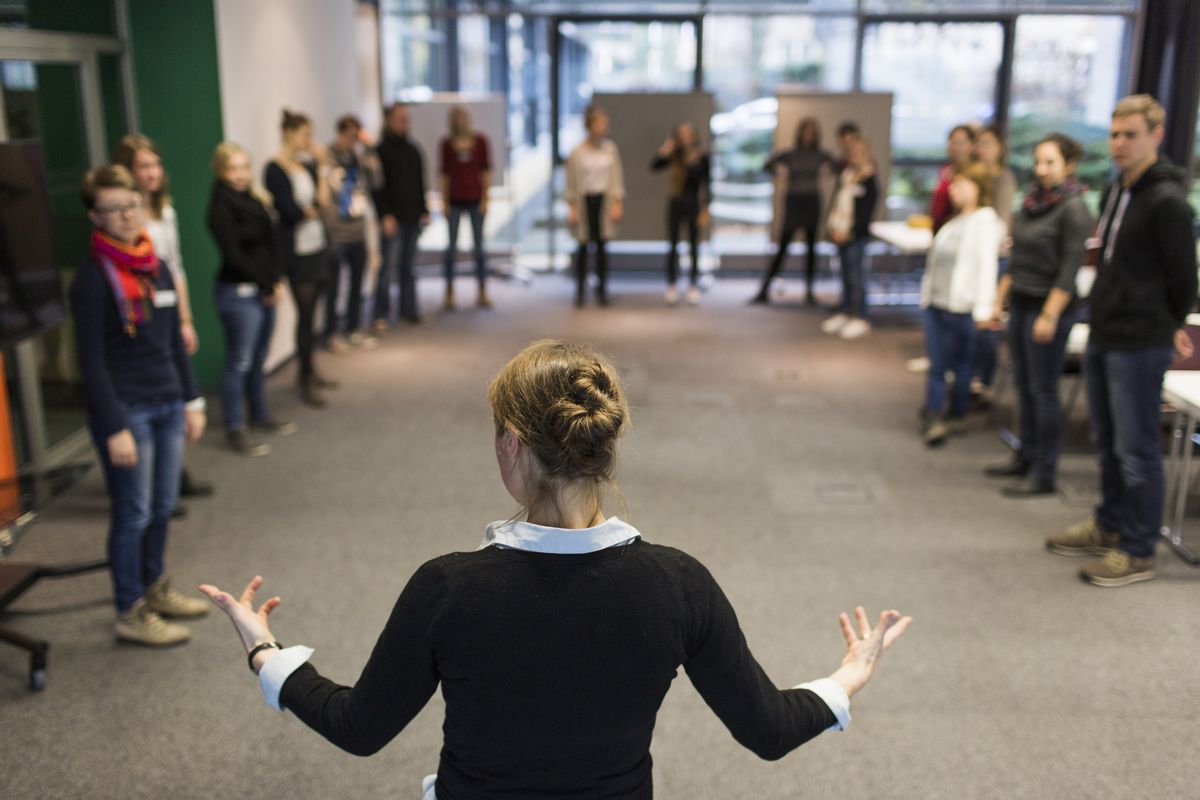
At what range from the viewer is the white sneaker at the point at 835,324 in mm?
9045

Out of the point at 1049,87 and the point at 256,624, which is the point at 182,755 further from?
the point at 1049,87

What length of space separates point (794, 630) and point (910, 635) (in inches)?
15.3

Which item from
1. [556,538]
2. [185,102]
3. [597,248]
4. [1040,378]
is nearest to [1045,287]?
[1040,378]

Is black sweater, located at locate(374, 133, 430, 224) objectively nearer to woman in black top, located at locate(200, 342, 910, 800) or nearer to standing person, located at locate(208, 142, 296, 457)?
standing person, located at locate(208, 142, 296, 457)

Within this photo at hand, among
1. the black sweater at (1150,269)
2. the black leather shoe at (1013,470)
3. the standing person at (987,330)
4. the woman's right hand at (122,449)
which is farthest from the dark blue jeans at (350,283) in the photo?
the black sweater at (1150,269)

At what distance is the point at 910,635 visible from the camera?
3.91 m

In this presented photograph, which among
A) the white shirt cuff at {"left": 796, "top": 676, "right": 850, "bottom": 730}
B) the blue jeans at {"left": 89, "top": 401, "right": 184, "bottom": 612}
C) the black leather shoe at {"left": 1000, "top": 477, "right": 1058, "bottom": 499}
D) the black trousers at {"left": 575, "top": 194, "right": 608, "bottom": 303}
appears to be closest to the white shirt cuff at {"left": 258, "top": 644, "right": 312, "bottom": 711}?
the white shirt cuff at {"left": 796, "top": 676, "right": 850, "bottom": 730}

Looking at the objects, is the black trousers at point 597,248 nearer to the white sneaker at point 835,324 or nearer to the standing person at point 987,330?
the white sneaker at point 835,324

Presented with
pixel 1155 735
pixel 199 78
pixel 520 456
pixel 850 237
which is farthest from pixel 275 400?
Result: pixel 520 456

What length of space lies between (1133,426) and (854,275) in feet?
16.3

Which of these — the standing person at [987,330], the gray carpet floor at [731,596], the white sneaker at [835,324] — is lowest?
the gray carpet floor at [731,596]

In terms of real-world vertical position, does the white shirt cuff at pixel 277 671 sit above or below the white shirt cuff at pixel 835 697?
above

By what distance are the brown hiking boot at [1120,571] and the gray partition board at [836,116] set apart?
656 centimetres

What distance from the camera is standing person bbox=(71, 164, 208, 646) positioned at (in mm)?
3471
